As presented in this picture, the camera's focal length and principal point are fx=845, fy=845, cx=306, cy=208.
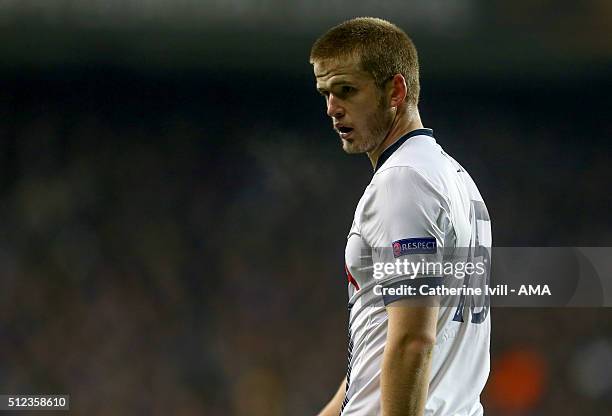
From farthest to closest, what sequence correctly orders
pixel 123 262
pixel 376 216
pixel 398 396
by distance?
pixel 123 262 < pixel 376 216 < pixel 398 396

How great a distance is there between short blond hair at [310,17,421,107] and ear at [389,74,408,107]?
0.04 feet

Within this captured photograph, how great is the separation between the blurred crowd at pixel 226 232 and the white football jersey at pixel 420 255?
3.50 m

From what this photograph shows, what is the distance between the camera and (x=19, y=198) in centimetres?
543

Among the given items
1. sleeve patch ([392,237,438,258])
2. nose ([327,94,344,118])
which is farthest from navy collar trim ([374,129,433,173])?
sleeve patch ([392,237,438,258])

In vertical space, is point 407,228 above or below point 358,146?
below

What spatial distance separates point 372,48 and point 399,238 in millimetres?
468

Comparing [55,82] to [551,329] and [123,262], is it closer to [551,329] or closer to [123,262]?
[123,262]

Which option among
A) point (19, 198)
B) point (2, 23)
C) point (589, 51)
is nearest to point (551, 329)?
point (589, 51)

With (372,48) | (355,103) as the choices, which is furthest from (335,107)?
(372,48)

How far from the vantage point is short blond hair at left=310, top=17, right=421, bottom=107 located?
1771 millimetres

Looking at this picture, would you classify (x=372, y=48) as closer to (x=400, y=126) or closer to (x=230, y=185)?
(x=400, y=126)

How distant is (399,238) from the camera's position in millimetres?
1514

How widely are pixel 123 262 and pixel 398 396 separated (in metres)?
4.11

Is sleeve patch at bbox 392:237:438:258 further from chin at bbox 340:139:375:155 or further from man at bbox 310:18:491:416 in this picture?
chin at bbox 340:139:375:155
